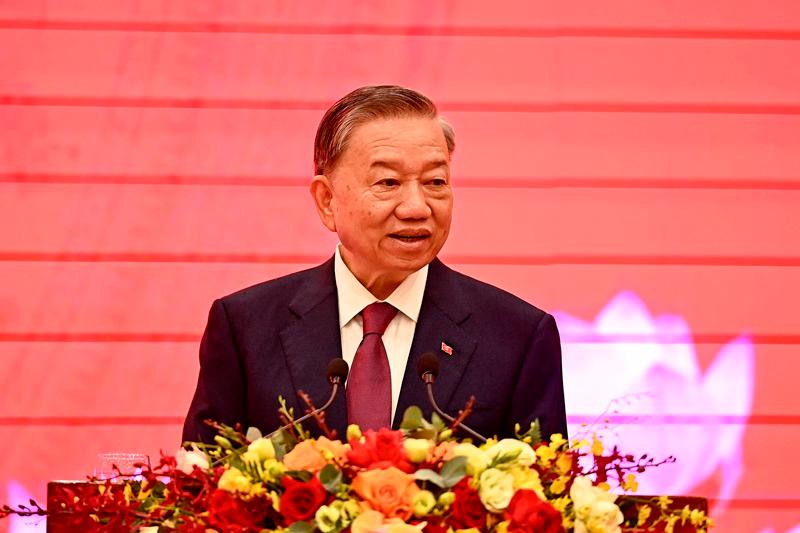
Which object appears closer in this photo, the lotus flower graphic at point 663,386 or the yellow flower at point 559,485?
the yellow flower at point 559,485

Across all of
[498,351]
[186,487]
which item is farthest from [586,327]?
[186,487]

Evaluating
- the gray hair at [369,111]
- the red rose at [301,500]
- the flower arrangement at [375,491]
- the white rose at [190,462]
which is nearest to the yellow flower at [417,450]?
the flower arrangement at [375,491]

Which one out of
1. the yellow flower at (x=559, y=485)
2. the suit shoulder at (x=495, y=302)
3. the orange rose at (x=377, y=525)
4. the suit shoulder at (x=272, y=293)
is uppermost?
the suit shoulder at (x=272, y=293)

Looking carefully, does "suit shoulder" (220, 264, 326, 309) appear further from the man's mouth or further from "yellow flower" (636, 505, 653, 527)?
"yellow flower" (636, 505, 653, 527)

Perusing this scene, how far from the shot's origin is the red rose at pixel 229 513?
4.81 feet

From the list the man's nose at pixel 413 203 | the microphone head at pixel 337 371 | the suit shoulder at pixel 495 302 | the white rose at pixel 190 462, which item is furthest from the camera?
the suit shoulder at pixel 495 302

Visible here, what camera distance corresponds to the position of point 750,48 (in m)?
3.53

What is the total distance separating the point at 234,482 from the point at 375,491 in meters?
0.18

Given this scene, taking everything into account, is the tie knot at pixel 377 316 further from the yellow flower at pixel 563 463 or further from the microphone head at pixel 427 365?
the yellow flower at pixel 563 463

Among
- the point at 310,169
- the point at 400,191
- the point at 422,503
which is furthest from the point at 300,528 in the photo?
the point at 310,169

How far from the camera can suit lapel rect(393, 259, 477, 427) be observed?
2236 millimetres

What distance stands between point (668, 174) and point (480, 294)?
1197 millimetres

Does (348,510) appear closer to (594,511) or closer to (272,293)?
(594,511)

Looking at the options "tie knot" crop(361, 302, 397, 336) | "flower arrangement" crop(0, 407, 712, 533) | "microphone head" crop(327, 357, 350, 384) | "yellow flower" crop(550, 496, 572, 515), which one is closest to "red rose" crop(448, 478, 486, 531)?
"flower arrangement" crop(0, 407, 712, 533)
